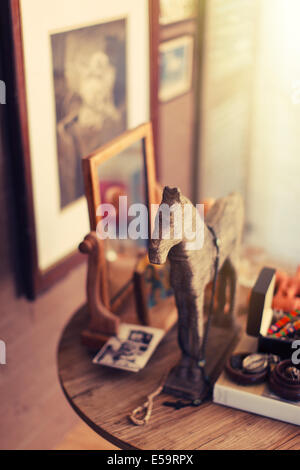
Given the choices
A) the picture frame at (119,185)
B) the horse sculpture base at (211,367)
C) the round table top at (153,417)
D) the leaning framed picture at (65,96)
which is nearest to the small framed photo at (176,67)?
the leaning framed picture at (65,96)

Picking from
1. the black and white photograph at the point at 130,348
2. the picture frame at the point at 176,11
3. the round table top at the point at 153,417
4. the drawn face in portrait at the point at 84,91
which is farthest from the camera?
the picture frame at the point at 176,11

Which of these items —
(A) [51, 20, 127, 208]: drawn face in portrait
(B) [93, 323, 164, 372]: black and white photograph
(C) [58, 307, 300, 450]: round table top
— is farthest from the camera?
(A) [51, 20, 127, 208]: drawn face in portrait

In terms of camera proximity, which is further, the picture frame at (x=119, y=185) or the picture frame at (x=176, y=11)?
the picture frame at (x=176, y=11)

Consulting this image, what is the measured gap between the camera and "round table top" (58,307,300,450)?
0.94 m

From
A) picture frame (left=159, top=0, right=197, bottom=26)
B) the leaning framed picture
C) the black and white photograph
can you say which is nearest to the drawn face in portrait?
the leaning framed picture

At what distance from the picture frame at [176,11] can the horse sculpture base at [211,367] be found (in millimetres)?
935

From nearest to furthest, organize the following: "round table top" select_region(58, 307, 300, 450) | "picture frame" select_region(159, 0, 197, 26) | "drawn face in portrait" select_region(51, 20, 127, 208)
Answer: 1. "round table top" select_region(58, 307, 300, 450)
2. "drawn face in portrait" select_region(51, 20, 127, 208)
3. "picture frame" select_region(159, 0, 197, 26)

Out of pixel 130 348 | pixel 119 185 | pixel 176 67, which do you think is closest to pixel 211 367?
pixel 130 348

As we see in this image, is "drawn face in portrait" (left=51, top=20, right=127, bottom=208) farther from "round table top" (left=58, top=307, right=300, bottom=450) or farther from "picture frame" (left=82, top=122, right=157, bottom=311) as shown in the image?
"round table top" (left=58, top=307, right=300, bottom=450)

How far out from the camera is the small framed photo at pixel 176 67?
1701 mm

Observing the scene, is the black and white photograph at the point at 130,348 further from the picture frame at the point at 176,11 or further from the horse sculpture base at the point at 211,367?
the picture frame at the point at 176,11

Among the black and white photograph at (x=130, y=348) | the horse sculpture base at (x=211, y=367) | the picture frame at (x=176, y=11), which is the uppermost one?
the picture frame at (x=176, y=11)
